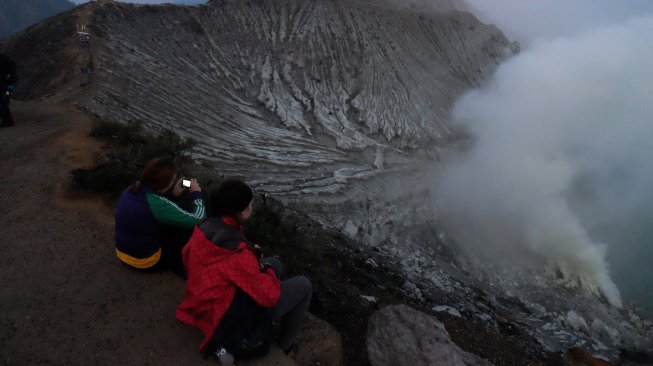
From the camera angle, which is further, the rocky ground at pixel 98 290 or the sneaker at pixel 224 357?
the rocky ground at pixel 98 290

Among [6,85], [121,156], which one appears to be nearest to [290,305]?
[121,156]

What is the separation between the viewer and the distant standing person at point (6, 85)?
1067 cm

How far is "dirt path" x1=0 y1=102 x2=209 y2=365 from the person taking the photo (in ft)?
15.4

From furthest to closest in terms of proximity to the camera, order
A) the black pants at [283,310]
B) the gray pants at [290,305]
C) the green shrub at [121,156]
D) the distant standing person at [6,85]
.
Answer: the distant standing person at [6,85]
the green shrub at [121,156]
the gray pants at [290,305]
the black pants at [283,310]

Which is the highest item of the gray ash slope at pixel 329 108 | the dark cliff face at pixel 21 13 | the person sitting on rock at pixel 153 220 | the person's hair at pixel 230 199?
the gray ash slope at pixel 329 108

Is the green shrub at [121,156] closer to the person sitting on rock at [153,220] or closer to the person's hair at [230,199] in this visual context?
the person sitting on rock at [153,220]

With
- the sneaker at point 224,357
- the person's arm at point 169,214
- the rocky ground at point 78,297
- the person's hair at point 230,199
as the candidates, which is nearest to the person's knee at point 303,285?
the rocky ground at point 78,297

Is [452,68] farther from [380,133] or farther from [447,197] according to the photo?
[447,197]

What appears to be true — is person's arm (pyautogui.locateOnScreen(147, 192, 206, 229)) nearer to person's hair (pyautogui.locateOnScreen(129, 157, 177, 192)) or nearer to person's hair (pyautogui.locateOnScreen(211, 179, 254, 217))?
person's hair (pyautogui.locateOnScreen(129, 157, 177, 192))

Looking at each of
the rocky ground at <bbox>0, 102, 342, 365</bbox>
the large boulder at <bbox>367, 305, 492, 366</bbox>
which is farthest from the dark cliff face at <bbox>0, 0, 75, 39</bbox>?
the large boulder at <bbox>367, 305, 492, 366</bbox>

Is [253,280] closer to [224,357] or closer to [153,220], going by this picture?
[224,357]

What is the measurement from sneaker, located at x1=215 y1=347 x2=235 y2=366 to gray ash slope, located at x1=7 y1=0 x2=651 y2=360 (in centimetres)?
645

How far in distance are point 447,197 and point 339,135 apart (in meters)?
7.10

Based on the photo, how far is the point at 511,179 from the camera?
30094 mm
